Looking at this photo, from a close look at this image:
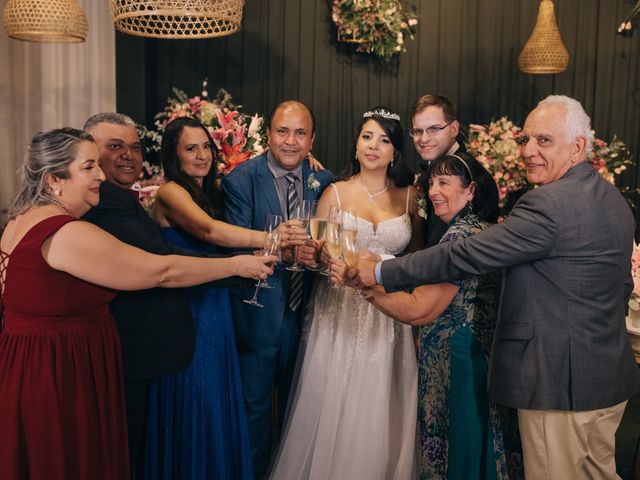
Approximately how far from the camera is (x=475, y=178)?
2.50 m

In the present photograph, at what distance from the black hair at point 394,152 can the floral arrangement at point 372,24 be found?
317 centimetres

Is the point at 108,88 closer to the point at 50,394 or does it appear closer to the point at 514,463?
the point at 50,394

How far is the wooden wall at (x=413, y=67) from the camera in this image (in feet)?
20.5

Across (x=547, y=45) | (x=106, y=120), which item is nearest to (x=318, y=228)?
(x=106, y=120)

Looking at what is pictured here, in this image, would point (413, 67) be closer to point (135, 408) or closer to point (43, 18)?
point (43, 18)

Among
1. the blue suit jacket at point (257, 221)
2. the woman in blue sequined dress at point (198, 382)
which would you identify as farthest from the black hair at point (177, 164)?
the blue suit jacket at point (257, 221)

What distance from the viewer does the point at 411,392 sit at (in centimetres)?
300

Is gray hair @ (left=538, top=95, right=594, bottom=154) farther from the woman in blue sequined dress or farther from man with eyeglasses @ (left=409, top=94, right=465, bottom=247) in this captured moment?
the woman in blue sequined dress

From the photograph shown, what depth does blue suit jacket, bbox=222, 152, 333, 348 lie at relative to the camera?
3.09m

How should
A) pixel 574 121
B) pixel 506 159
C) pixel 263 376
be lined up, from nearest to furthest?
pixel 574 121
pixel 263 376
pixel 506 159

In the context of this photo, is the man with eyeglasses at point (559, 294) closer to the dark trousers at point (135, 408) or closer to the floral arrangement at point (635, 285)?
the floral arrangement at point (635, 285)

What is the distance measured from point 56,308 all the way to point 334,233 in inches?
Answer: 38.0

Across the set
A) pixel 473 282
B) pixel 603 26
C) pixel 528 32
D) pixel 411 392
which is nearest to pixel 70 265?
pixel 473 282

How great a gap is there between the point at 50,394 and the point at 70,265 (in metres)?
0.40
